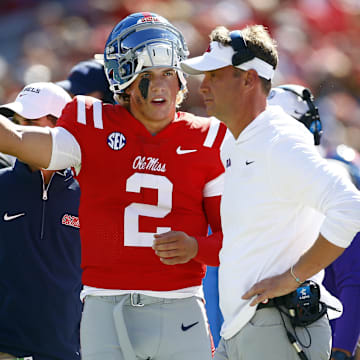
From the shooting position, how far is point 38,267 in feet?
12.0

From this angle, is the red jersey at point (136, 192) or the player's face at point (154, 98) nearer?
the red jersey at point (136, 192)

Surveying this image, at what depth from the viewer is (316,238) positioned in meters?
2.60

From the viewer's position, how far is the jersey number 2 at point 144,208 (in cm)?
307

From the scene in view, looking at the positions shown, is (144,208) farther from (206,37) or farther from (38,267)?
(206,37)

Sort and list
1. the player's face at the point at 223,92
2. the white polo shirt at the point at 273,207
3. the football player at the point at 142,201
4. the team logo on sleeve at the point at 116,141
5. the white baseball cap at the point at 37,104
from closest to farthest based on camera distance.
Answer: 1. the white polo shirt at the point at 273,207
2. the player's face at the point at 223,92
3. the football player at the point at 142,201
4. the team logo on sleeve at the point at 116,141
5. the white baseball cap at the point at 37,104

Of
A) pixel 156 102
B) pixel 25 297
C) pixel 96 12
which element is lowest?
pixel 25 297

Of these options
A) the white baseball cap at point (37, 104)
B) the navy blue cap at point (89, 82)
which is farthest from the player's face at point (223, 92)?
the navy blue cap at point (89, 82)

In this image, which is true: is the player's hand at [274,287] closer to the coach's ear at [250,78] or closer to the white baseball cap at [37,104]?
the coach's ear at [250,78]

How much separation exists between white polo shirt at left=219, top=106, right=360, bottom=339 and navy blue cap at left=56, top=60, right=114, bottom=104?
88.0 inches

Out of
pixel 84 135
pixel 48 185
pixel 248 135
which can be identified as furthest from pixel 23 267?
pixel 248 135

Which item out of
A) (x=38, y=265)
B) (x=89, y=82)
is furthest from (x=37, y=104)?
(x=89, y=82)

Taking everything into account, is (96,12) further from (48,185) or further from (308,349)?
(308,349)

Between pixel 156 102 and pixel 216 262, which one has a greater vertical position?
pixel 156 102

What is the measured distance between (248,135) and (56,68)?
24.3ft
